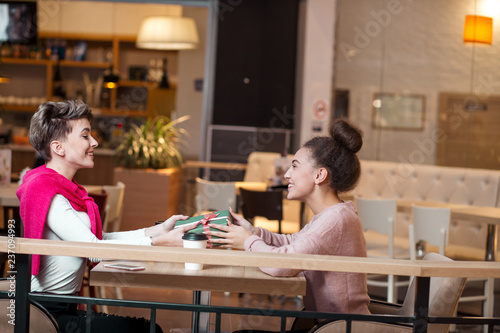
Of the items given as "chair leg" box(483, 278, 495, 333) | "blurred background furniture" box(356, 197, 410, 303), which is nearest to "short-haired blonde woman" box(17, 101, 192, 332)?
"blurred background furniture" box(356, 197, 410, 303)

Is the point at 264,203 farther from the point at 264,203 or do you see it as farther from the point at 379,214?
the point at 379,214

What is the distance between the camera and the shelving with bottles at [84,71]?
10523 mm

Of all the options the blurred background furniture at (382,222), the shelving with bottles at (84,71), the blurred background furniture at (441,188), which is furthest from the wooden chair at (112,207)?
the shelving with bottles at (84,71)

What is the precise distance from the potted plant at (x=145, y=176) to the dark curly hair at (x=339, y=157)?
17.1 feet

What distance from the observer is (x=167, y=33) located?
8.76m

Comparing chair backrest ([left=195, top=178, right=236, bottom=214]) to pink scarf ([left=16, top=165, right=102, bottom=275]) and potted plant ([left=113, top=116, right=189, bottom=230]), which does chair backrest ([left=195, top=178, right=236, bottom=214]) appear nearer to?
potted plant ([left=113, top=116, right=189, bottom=230])

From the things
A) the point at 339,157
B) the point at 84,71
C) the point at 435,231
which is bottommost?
the point at 435,231

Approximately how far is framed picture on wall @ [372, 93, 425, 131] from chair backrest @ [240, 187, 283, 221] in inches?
121

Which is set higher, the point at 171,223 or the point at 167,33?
the point at 167,33

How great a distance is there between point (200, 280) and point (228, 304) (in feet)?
10.5

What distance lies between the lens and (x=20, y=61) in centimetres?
1046

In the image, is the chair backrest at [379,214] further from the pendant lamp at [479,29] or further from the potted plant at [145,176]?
the pendant lamp at [479,29]

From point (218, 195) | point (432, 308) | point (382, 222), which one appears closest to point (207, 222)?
point (432, 308)

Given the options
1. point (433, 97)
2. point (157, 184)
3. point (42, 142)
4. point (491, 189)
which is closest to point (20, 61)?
point (157, 184)
